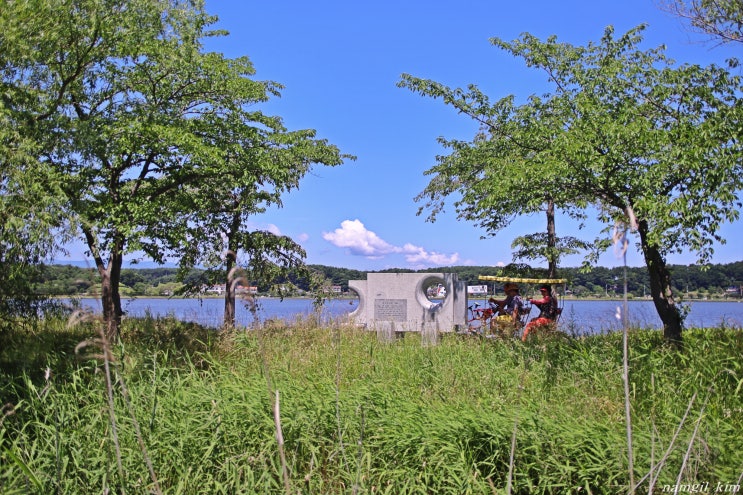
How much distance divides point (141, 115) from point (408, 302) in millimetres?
7329

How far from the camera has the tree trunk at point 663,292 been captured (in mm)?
8609

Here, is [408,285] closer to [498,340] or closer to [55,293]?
[498,340]

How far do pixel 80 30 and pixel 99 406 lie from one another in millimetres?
6178

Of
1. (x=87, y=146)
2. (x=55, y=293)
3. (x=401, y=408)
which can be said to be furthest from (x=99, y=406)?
(x=87, y=146)

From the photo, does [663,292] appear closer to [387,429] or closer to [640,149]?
[640,149]

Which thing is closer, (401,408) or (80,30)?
(401,408)

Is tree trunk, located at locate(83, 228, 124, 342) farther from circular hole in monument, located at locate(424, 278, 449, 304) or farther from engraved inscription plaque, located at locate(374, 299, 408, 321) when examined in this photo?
circular hole in monument, located at locate(424, 278, 449, 304)

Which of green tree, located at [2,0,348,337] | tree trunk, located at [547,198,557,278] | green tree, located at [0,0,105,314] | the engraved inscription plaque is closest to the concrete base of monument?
the engraved inscription plaque

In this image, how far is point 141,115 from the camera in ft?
32.7

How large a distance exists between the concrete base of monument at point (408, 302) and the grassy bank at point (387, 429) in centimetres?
675

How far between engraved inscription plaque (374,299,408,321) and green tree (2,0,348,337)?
4.93m

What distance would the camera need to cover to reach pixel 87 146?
8.23 metres

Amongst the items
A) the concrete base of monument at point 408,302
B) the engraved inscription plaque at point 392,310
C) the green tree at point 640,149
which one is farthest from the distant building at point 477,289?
the green tree at point 640,149

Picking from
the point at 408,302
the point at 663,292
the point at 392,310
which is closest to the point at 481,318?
the point at 408,302
